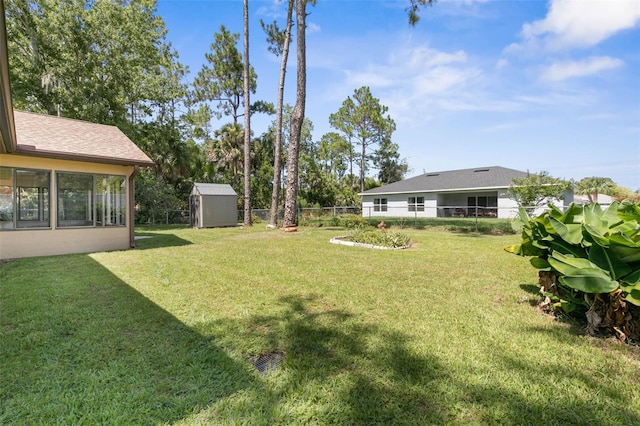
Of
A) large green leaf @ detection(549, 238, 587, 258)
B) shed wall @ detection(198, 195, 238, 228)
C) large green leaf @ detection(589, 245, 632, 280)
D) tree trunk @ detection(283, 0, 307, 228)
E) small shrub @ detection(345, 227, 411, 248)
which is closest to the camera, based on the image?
large green leaf @ detection(589, 245, 632, 280)

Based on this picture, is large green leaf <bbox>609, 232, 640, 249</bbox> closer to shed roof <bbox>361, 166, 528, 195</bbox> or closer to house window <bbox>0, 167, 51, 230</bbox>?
house window <bbox>0, 167, 51, 230</bbox>

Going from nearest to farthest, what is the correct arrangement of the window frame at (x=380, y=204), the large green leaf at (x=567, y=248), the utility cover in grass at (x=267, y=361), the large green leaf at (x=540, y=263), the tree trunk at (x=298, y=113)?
1. the utility cover in grass at (x=267, y=361)
2. the large green leaf at (x=567, y=248)
3. the large green leaf at (x=540, y=263)
4. the tree trunk at (x=298, y=113)
5. the window frame at (x=380, y=204)

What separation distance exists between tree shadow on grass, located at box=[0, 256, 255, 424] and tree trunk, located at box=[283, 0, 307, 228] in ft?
29.3

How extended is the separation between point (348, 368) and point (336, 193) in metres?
24.8

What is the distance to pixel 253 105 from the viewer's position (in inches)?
965

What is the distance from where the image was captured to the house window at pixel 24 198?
7043mm

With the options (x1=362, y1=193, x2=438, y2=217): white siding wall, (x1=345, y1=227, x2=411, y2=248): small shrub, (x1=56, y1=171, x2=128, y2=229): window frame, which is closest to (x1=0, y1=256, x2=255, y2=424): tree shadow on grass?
(x1=56, y1=171, x2=128, y2=229): window frame

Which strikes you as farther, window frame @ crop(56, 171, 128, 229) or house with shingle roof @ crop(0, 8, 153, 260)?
window frame @ crop(56, 171, 128, 229)

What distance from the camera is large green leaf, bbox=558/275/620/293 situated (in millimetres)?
2498

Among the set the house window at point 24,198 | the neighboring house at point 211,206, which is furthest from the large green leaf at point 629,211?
the neighboring house at point 211,206

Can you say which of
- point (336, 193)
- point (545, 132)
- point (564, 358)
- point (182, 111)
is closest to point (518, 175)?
point (545, 132)

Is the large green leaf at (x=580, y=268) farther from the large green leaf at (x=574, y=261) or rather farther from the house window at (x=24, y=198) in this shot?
the house window at (x=24, y=198)

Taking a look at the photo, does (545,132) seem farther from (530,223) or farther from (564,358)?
(564,358)

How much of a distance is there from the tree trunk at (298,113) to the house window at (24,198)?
760cm
